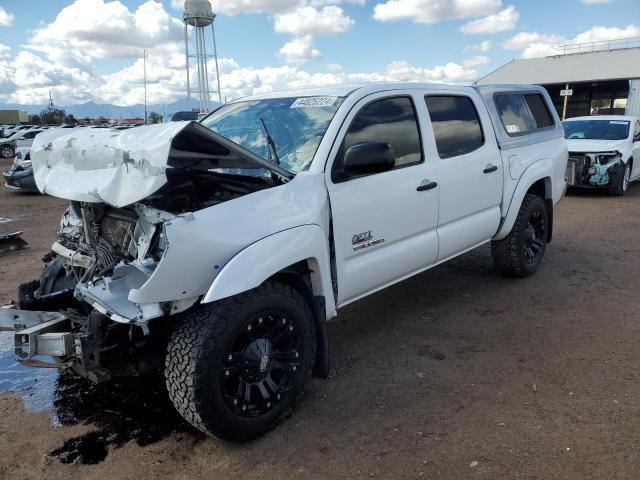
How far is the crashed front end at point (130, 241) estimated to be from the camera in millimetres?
2621

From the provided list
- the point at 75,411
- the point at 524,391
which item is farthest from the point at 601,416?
the point at 75,411

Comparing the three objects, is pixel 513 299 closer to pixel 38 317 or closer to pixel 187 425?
pixel 187 425

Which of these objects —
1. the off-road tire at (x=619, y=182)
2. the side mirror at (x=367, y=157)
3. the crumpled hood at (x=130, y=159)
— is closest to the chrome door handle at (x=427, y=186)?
the side mirror at (x=367, y=157)

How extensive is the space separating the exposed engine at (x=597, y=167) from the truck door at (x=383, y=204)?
7.79 meters

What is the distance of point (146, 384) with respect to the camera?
376 cm

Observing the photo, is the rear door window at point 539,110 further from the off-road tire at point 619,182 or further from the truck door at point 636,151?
the truck door at point 636,151

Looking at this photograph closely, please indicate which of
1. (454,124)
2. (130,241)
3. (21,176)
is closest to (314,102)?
(454,124)

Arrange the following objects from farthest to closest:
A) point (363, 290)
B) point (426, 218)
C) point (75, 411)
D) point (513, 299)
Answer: point (513, 299) < point (426, 218) < point (363, 290) < point (75, 411)

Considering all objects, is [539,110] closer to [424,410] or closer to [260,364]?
[424,410]

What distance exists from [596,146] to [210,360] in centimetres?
1039

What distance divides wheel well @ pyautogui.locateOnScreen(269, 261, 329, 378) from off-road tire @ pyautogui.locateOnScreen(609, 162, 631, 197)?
960cm

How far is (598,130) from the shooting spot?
1148 centimetres

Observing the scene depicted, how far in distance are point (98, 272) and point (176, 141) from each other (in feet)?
3.08

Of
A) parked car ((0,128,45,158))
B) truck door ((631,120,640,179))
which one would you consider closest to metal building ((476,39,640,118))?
truck door ((631,120,640,179))
